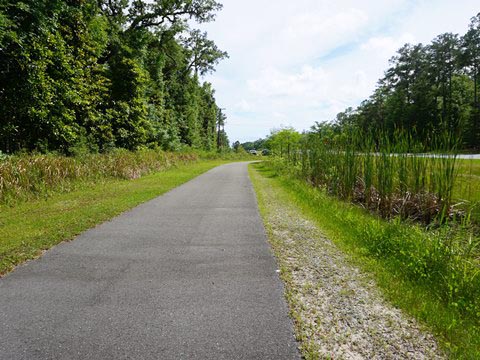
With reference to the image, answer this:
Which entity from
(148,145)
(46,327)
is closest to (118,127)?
(148,145)

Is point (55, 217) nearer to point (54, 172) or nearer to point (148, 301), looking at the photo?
point (54, 172)

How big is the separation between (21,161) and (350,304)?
389 inches

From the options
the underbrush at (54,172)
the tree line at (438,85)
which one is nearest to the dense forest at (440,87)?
the tree line at (438,85)

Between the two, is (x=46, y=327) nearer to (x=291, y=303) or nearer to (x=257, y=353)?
(x=257, y=353)

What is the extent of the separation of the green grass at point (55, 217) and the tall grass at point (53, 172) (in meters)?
0.44

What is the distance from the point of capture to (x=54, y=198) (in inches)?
342

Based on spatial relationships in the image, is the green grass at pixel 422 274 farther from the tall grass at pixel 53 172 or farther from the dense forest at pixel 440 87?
the dense forest at pixel 440 87

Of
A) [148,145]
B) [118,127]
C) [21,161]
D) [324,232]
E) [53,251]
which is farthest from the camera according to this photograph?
[148,145]

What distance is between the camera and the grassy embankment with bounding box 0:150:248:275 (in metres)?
4.95

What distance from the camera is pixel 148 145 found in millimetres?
21984

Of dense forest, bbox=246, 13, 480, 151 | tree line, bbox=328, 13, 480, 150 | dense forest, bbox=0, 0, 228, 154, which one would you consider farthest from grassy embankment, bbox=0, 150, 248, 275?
tree line, bbox=328, 13, 480, 150

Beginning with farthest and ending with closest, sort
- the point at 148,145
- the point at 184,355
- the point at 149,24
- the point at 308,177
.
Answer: the point at 149,24 < the point at 148,145 < the point at 308,177 < the point at 184,355

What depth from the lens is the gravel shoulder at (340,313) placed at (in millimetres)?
2358

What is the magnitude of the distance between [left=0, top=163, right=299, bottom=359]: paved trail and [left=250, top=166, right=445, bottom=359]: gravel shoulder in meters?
0.19
